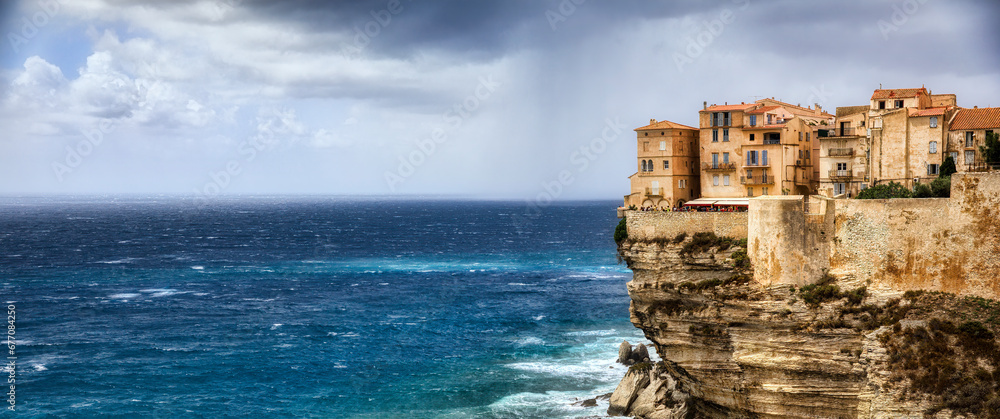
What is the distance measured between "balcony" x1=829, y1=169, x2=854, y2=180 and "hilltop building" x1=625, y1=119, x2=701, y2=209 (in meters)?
8.83

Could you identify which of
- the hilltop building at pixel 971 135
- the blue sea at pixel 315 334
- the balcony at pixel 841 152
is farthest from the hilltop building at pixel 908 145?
the blue sea at pixel 315 334

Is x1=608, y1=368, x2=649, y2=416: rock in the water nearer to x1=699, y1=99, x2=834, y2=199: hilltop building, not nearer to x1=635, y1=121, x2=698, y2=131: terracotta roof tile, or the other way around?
x1=699, y1=99, x2=834, y2=199: hilltop building

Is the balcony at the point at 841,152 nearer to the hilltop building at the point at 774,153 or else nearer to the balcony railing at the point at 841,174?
the hilltop building at the point at 774,153

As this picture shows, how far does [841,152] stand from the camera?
51.1 meters

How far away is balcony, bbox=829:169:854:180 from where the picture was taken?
50875 millimetres

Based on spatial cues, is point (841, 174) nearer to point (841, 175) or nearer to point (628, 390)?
point (841, 175)

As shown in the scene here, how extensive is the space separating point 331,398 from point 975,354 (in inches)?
1527

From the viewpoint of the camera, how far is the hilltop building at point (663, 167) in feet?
169

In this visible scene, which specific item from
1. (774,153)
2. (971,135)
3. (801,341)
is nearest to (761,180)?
(774,153)

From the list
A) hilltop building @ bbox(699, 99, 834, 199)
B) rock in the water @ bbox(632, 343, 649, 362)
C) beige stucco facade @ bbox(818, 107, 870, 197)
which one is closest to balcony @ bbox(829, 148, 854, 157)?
beige stucco facade @ bbox(818, 107, 870, 197)

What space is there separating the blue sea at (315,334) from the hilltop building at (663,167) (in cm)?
1340

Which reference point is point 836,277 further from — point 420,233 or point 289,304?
point 420,233

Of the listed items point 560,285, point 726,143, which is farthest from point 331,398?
point 560,285

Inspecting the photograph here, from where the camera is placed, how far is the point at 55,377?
5831 centimetres
